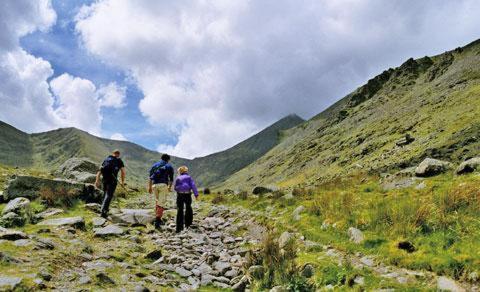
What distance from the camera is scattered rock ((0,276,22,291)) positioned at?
636 cm

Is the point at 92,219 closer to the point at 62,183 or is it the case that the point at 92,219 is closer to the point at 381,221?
the point at 62,183

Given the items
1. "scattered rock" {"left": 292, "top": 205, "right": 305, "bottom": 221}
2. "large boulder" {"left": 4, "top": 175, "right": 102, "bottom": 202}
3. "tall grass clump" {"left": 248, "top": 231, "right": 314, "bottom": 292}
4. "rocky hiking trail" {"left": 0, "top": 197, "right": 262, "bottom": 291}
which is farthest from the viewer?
"large boulder" {"left": 4, "top": 175, "right": 102, "bottom": 202}

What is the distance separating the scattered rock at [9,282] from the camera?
636 cm

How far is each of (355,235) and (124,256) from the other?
621 cm

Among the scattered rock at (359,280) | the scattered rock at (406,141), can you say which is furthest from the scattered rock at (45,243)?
the scattered rock at (406,141)

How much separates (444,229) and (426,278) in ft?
7.68

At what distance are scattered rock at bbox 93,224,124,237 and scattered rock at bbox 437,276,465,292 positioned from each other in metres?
9.55

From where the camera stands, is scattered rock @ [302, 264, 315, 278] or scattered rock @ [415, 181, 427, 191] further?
scattered rock @ [415, 181, 427, 191]

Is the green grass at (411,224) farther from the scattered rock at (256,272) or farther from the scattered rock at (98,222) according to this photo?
the scattered rock at (98,222)

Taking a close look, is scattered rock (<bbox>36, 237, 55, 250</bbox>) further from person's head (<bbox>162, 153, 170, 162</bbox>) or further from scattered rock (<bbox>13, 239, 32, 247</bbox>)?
person's head (<bbox>162, 153, 170, 162</bbox>)

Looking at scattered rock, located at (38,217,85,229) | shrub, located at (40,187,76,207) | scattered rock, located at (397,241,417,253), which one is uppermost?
shrub, located at (40,187,76,207)

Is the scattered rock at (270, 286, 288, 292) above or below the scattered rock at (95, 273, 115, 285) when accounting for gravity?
below

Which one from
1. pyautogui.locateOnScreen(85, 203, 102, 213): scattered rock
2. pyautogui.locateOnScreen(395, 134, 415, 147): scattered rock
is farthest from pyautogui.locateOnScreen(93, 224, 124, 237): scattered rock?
pyautogui.locateOnScreen(395, 134, 415, 147): scattered rock

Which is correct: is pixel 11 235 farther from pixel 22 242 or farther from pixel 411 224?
pixel 411 224
